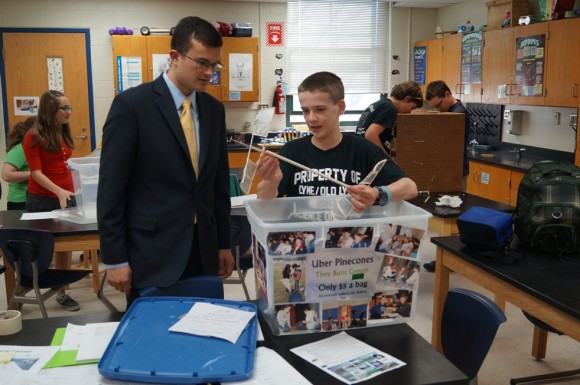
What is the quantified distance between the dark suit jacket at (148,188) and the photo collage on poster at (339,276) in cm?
52

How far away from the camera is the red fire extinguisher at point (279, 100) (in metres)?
6.93

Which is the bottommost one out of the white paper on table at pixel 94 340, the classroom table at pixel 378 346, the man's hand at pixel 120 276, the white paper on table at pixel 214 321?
the classroom table at pixel 378 346

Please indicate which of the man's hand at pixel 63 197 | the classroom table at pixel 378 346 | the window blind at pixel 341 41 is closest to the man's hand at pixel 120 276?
the classroom table at pixel 378 346

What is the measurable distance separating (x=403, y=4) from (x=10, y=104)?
16.2 ft

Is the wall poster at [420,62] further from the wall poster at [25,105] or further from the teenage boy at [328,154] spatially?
the teenage boy at [328,154]

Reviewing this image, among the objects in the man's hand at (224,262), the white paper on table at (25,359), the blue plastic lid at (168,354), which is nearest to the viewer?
the blue plastic lid at (168,354)

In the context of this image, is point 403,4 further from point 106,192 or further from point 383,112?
point 106,192

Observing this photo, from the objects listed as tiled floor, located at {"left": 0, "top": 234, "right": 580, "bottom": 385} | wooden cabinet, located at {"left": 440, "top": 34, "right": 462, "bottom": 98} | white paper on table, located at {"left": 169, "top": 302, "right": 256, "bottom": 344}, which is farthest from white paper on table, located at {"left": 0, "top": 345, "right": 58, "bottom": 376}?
wooden cabinet, located at {"left": 440, "top": 34, "right": 462, "bottom": 98}

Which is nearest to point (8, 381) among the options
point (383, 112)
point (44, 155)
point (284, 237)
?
point (284, 237)

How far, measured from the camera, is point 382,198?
1.67 meters

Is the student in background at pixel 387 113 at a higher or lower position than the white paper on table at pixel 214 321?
higher

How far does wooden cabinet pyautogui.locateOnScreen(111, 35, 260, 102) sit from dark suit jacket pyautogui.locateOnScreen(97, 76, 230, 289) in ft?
15.2

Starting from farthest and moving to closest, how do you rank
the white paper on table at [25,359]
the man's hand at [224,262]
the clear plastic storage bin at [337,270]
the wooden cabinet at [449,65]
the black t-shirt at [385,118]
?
the wooden cabinet at [449,65], the black t-shirt at [385,118], the man's hand at [224,262], the clear plastic storage bin at [337,270], the white paper on table at [25,359]

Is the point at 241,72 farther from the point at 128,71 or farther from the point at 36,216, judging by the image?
the point at 36,216
